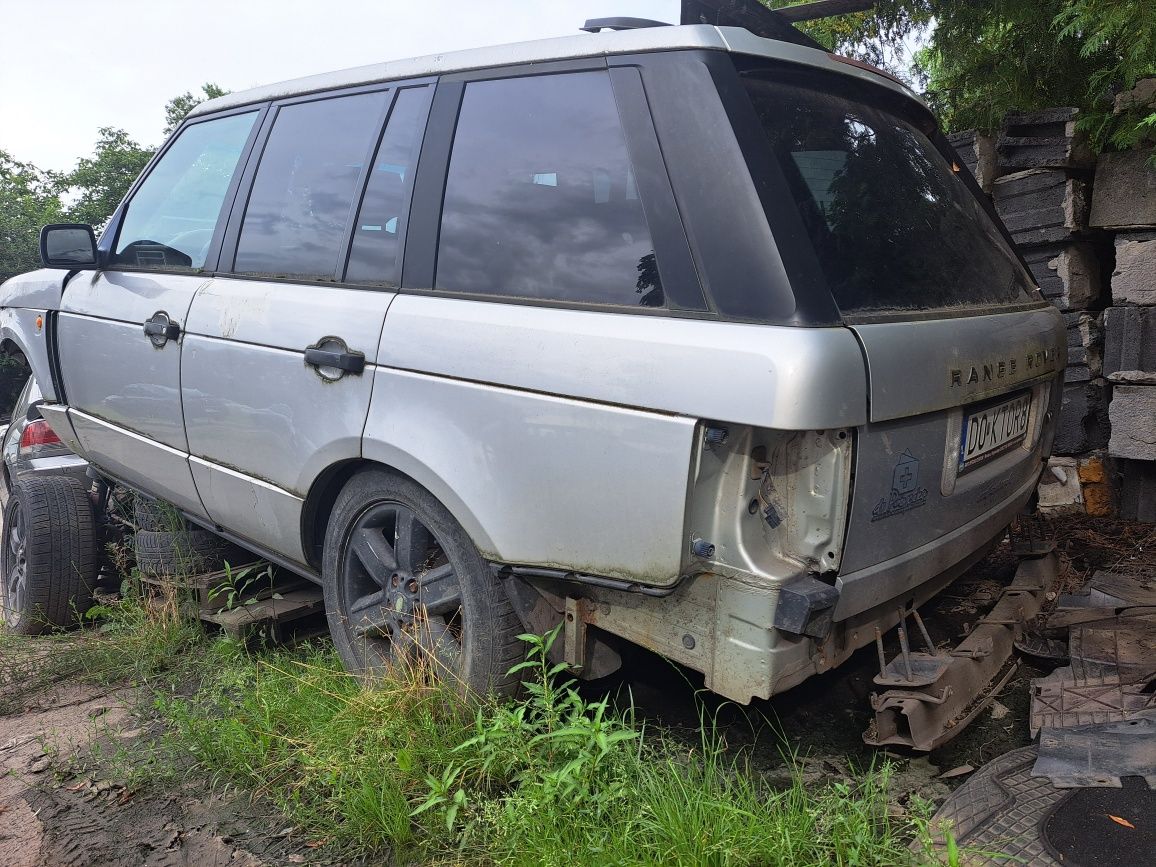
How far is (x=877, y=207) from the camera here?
2434mm

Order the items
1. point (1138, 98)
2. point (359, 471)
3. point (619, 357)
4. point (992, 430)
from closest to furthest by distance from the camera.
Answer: point (619, 357) → point (992, 430) → point (359, 471) → point (1138, 98)

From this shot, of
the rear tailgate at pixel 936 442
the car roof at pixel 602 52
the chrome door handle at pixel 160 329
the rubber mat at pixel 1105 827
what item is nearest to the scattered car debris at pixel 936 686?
the rear tailgate at pixel 936 442

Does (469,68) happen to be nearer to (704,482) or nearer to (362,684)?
(704,482)

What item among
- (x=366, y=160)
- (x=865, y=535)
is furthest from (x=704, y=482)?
(x=366, y=160)

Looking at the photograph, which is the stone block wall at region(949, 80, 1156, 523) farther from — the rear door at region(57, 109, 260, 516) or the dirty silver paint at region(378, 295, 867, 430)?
the rear door at region(57, 109, 260, 516)

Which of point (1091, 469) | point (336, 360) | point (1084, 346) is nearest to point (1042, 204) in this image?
point (1084, 346)

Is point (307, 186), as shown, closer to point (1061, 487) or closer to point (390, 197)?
point (390, 197)

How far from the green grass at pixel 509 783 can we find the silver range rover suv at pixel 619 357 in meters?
0.18

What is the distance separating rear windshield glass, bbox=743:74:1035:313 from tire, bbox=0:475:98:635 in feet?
12.1

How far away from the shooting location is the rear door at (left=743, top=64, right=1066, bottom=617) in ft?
6.97

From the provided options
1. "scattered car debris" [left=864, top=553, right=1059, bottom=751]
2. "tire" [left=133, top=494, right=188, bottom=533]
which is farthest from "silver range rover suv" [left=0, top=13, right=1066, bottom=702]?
"tire" [left=133, top=494, right=188, bottom=533]

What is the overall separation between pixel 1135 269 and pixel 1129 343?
1.27ft

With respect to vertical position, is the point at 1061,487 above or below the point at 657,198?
below

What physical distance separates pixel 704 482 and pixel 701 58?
1.05 m
